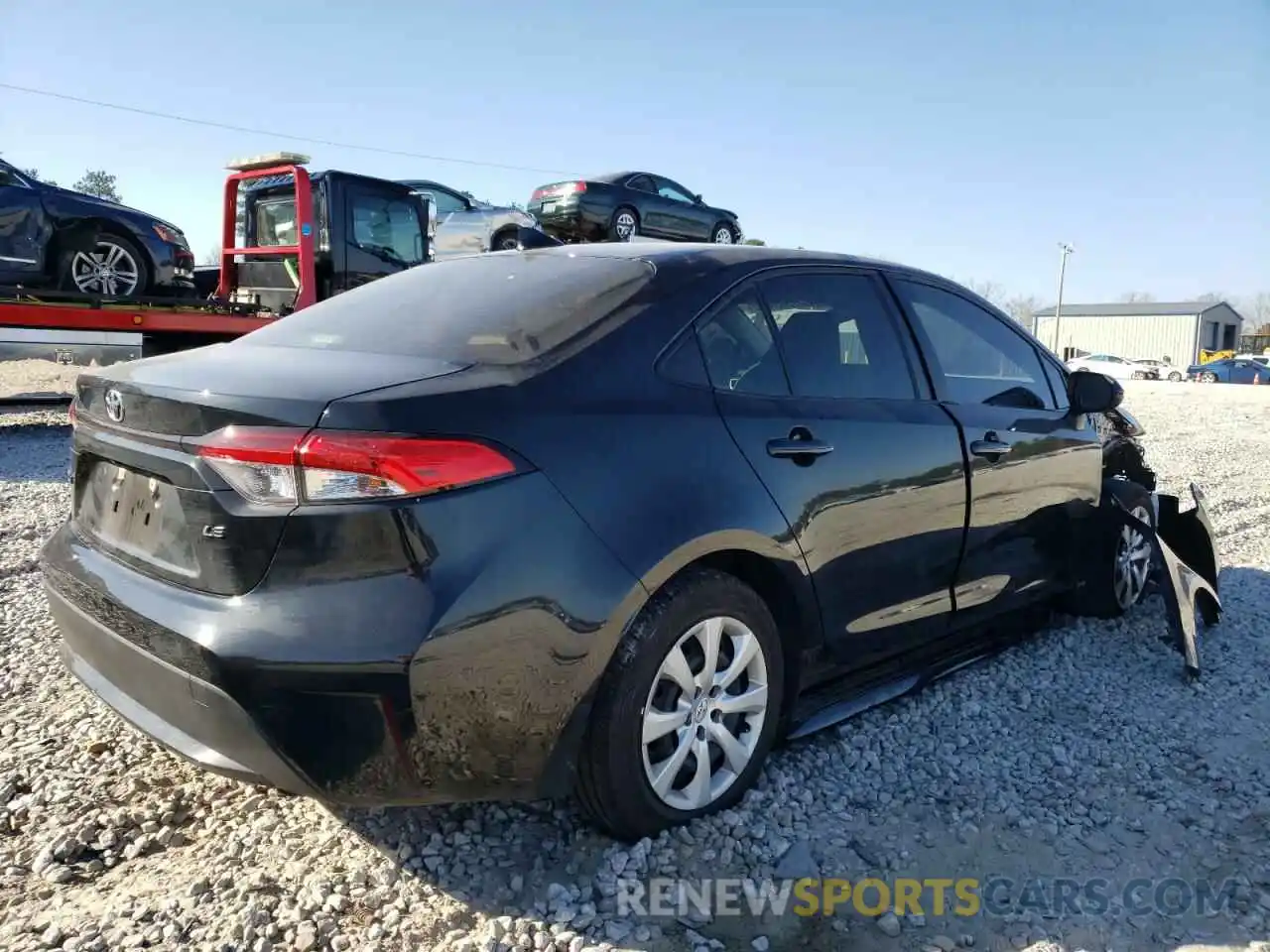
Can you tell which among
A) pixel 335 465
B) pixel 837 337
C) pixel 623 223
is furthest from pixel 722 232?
pixel 335 465

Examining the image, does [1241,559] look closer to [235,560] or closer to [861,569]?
[861,569]

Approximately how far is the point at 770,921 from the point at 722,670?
64cm

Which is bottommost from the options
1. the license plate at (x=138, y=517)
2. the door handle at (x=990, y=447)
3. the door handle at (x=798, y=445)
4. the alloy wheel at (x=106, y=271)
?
the license plate at (x=138, y=517)

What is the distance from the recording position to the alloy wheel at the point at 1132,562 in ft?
14.4

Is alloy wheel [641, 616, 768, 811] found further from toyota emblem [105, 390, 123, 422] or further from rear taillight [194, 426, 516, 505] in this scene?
toyota emblem [105, 390, 123, 422]

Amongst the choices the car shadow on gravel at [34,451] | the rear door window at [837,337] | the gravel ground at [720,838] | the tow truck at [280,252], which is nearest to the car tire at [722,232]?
the tow truck at [280,252]

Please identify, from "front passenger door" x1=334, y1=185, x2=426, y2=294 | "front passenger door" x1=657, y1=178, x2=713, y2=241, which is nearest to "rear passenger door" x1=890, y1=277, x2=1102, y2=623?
"front passenger door" x1=334, y1=185, x2=426, y2=294

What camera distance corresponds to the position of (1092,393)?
4.11 m

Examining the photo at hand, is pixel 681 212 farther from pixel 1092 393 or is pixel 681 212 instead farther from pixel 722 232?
pixel 1092 393

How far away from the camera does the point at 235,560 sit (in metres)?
2.09

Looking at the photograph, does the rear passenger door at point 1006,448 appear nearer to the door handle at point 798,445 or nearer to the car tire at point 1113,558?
the car tire at point 1113,558

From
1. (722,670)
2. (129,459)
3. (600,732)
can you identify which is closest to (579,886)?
(600,732)

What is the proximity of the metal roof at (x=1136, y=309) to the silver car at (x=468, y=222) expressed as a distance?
69.6 metres

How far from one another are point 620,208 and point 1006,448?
13.5 m
